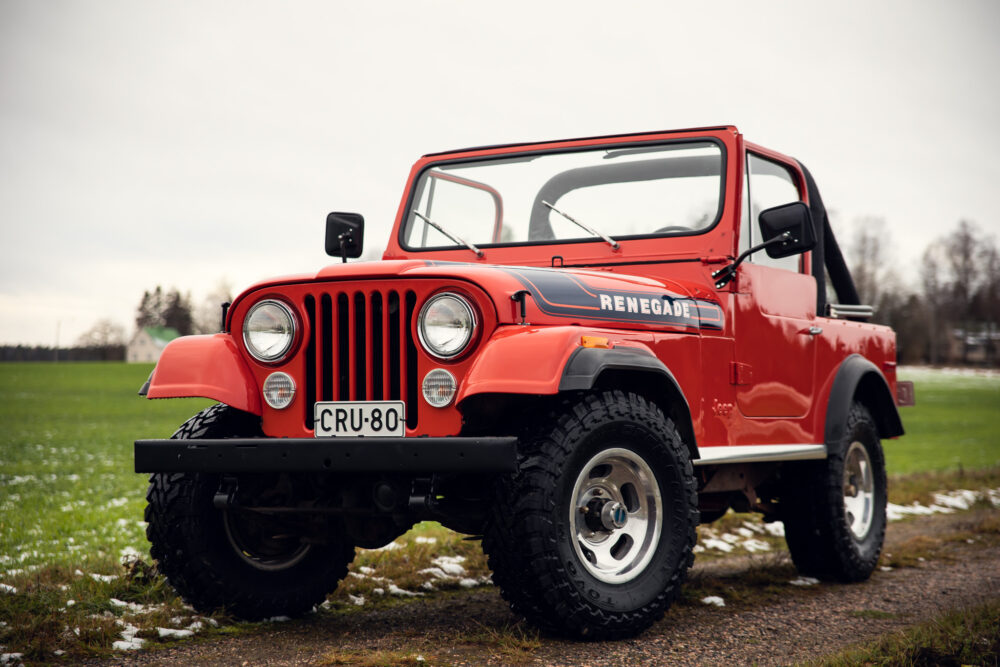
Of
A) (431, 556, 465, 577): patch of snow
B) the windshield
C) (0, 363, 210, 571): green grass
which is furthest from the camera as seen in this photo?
(0, 363, 210, 571): green grass

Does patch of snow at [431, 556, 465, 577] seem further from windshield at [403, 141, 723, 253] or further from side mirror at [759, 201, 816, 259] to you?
side mirror at [759, 201, 816, 259]

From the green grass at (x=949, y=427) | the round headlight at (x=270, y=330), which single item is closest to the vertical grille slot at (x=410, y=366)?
the round headlight at (x=270, y=330)

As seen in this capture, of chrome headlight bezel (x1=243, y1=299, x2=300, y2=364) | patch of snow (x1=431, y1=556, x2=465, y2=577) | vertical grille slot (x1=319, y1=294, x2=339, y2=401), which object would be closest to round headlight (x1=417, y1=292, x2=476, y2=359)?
vertical grille slot (x1=319, y1=294, x2=339, y2=401)

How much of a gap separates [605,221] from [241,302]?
6.89 feet

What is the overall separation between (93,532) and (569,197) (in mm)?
4342

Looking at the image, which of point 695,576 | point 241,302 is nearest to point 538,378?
point 241,302

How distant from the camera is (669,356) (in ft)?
15.6

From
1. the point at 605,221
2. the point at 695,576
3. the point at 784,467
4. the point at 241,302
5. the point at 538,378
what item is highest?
the point at 605,221

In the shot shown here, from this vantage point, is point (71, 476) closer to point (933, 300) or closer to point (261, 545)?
point (261, 545)

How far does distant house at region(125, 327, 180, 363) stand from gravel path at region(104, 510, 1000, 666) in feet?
293

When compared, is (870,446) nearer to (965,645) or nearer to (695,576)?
(695,576)

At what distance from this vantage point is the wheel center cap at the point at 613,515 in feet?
13.8

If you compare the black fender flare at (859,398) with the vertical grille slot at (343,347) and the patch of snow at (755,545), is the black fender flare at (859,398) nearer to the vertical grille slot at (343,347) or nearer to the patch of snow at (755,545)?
the patch of snow at (755,545)

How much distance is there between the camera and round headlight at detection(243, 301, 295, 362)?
14.1ft
